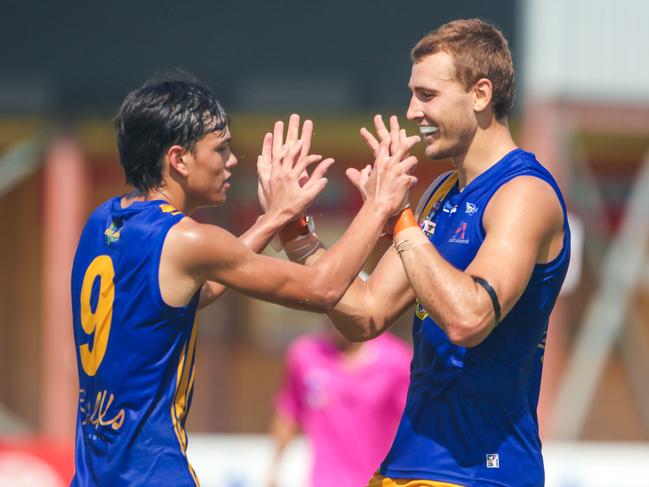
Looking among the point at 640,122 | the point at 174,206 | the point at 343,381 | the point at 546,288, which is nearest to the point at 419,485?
the point at 546,288

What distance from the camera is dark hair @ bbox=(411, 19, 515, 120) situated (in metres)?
4.14

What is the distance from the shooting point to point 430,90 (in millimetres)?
4152

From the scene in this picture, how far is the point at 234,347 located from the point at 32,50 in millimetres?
6703

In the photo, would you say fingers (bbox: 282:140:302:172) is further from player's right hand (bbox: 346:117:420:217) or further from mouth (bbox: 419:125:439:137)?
mouth (bbox: 419:125:439:137)

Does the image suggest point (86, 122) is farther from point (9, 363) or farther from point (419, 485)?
point (419, 485)

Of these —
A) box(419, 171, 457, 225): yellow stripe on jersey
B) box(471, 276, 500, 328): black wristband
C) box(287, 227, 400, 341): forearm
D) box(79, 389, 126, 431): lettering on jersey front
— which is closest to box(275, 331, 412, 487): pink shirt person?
box(287, 227, 400, 341): forearm

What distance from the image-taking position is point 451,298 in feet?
12.3

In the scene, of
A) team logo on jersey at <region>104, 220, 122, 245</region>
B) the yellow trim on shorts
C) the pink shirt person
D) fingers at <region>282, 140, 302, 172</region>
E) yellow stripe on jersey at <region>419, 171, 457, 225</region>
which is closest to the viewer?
team logo on jersey at <region>104, 220, 122, 245</region>

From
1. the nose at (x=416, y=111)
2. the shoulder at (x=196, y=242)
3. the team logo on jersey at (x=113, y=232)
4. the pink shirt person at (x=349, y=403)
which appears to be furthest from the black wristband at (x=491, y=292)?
the pink shirt person at (x=349, y=403)

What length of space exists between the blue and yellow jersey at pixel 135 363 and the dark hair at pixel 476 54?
1.10 m

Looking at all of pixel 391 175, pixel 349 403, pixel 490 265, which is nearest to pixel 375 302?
pixel 391 175

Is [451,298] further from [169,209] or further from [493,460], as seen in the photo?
[169,209]

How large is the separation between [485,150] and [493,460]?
106cm

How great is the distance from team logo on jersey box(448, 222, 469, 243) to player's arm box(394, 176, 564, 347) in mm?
114
